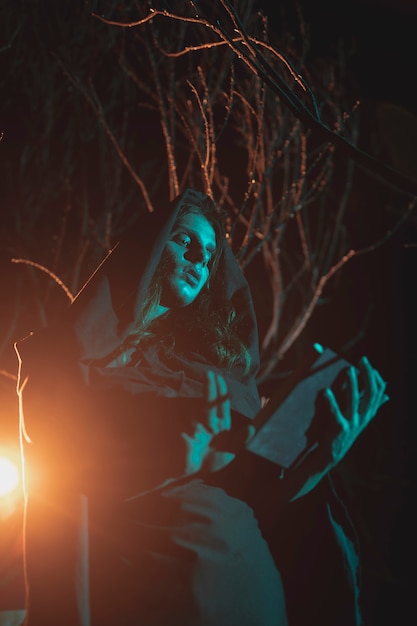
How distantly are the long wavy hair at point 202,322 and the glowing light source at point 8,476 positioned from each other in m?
2.19

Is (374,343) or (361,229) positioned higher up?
(361,229)

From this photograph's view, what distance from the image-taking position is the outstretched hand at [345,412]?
189cm

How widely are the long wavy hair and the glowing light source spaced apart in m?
2.19

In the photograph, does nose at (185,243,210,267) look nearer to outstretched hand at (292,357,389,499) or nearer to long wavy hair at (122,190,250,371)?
long wavy hair at (122,190,250,371)

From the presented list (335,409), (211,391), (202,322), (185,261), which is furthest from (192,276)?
(335,409)

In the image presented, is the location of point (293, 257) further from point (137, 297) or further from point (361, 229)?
point (137, 297)

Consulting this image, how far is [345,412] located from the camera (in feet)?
6.31

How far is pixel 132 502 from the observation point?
1931mm

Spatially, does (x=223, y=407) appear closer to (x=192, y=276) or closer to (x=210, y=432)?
(x=210, y=432)

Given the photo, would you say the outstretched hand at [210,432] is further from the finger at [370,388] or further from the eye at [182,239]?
the eye at [182,239]

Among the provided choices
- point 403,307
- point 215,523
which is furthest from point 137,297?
point 403,307

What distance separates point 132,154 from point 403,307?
463 cm

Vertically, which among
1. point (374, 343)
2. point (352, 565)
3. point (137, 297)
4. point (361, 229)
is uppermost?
point (361, 229)

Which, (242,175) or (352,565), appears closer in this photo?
(352,565)
